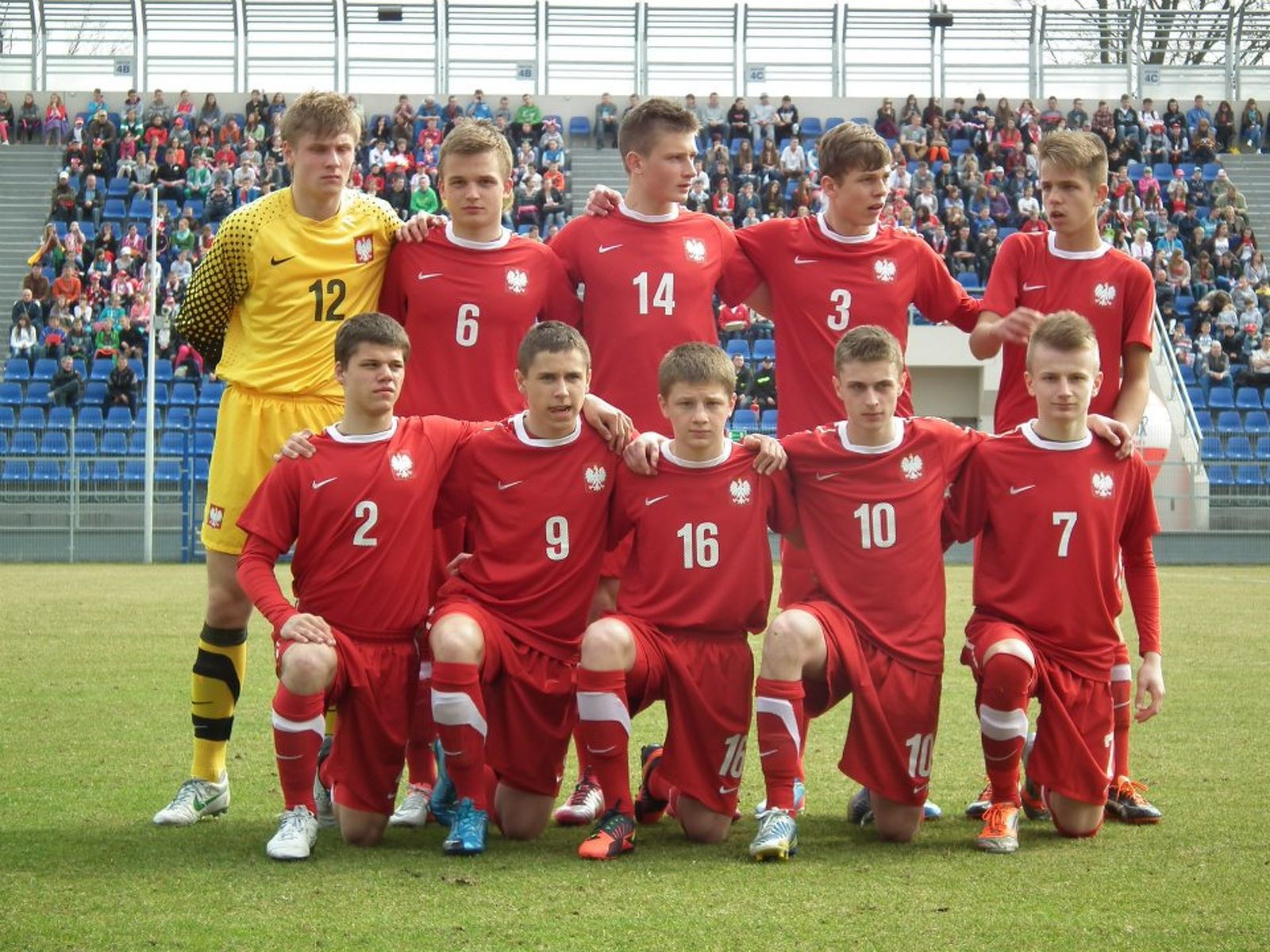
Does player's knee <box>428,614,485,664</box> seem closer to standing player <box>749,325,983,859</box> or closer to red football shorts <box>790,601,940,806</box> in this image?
standing player <box>749,325,983,859</box>

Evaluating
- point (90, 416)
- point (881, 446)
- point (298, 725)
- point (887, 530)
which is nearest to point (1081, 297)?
point (881, 446)

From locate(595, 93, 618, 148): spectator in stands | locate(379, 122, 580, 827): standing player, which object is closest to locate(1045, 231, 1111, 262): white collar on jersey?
locate(379, 122, 580, 827): standing player

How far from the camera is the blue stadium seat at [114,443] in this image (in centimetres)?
2030

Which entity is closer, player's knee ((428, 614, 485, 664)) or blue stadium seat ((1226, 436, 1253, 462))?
player's knee ((428, 614, 485, 664))

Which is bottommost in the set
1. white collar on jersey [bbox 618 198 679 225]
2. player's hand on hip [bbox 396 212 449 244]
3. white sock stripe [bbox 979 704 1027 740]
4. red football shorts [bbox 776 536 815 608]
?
white sock stripe [bbox 979 704 1027 740]

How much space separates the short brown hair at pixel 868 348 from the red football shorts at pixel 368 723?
1693 millimetres

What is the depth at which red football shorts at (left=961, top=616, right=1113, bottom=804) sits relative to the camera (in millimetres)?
4922

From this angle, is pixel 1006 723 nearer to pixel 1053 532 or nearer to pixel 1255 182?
pixel 1053 532

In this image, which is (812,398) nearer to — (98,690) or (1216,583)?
(98,690)

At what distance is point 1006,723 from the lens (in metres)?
4.82

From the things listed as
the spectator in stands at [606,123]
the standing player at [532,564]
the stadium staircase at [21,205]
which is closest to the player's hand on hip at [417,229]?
the standing player at [532,564]

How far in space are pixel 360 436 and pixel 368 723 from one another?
0.91m

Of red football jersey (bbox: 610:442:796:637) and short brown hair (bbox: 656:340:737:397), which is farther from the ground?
short brown hair (bbox: 656:340:737:397)

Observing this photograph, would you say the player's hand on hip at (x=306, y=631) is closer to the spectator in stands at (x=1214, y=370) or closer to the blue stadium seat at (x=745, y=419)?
the blue stadium seat at (x=745, y=419)
